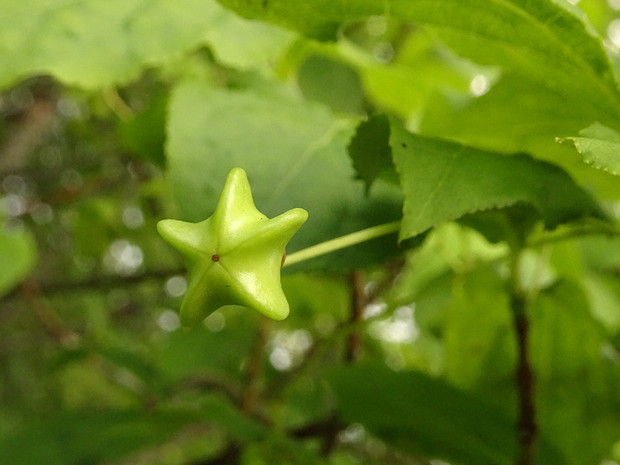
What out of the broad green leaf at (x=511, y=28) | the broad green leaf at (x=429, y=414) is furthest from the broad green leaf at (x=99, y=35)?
the broad green leaf at (x=429, y=414)

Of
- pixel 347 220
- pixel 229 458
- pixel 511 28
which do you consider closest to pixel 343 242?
pixel 347 220

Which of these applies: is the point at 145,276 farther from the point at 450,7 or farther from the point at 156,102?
the point at 450,7

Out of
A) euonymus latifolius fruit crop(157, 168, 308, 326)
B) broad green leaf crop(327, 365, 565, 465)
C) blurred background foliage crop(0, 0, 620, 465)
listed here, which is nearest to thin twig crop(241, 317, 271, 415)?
blurred background foliage crop(0, 0, 620, 465)

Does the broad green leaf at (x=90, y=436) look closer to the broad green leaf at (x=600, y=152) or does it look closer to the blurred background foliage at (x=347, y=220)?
the blurred background foliage at (x=347, y=220)

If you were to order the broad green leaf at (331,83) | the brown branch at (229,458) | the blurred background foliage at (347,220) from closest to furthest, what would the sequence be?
1. the blurred background foliage at (347,220)
2. the brown branch at (229,458)
3. the broad green leaf at (331,83)

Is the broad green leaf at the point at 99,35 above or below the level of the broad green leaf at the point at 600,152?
below

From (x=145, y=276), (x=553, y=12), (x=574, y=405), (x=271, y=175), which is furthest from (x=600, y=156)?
(x=145, y=276)

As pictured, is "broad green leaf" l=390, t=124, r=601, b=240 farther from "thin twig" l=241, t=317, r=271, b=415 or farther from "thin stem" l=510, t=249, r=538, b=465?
"thin twig" l=241, t=317, r=271, b=415
